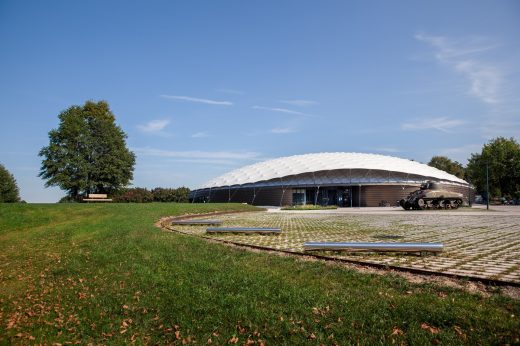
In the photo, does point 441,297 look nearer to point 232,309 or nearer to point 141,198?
point 232,309

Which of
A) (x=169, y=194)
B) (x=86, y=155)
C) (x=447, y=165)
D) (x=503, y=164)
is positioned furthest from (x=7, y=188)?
(x=447, y=165)

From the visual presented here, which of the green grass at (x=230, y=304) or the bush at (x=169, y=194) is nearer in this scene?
the green grass at (x=230, y=304)

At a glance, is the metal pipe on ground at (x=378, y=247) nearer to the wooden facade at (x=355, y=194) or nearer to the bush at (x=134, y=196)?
the wooden facade at (x=355, y=194)

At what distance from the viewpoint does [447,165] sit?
99125mm

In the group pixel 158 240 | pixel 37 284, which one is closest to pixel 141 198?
pixel 158 240

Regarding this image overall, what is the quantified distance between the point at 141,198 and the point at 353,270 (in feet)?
149

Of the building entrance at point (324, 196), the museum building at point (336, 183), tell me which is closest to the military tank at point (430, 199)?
the museum building at point (336, 183)

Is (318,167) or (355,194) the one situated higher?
(318,167)

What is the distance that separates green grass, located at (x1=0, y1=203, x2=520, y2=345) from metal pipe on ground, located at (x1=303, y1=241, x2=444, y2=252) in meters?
0.95

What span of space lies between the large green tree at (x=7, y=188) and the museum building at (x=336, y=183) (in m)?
41.4

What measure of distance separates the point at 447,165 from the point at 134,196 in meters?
86.8

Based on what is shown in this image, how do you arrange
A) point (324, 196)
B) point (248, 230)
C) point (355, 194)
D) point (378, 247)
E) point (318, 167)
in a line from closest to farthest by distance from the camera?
point (378, 247), point (248, 230), point (355, 194), point (318, 167), point (324, 196)

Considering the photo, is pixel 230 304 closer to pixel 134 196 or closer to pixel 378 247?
pixel 378 247

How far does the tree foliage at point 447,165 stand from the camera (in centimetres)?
9788
